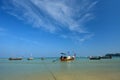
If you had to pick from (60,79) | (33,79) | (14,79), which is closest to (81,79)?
(60,79)

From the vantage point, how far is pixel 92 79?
19.0 m

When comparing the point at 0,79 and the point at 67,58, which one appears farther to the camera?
the point at 67,58

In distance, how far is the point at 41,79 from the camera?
1936 cm

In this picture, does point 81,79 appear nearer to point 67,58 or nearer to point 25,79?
point 25,79

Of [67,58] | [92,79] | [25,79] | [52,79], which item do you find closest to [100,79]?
[92,79]

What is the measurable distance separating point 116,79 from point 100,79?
1.73 m

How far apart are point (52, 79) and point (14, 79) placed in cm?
441

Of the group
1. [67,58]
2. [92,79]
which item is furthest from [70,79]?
[67,58]

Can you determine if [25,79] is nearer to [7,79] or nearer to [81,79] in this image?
[7,79]

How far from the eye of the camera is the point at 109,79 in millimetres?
18922

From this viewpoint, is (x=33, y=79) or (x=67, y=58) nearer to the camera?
(x=33, y=79)

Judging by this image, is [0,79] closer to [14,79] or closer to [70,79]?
[14,79]

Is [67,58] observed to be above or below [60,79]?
above

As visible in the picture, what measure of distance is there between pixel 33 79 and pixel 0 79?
152 inches
